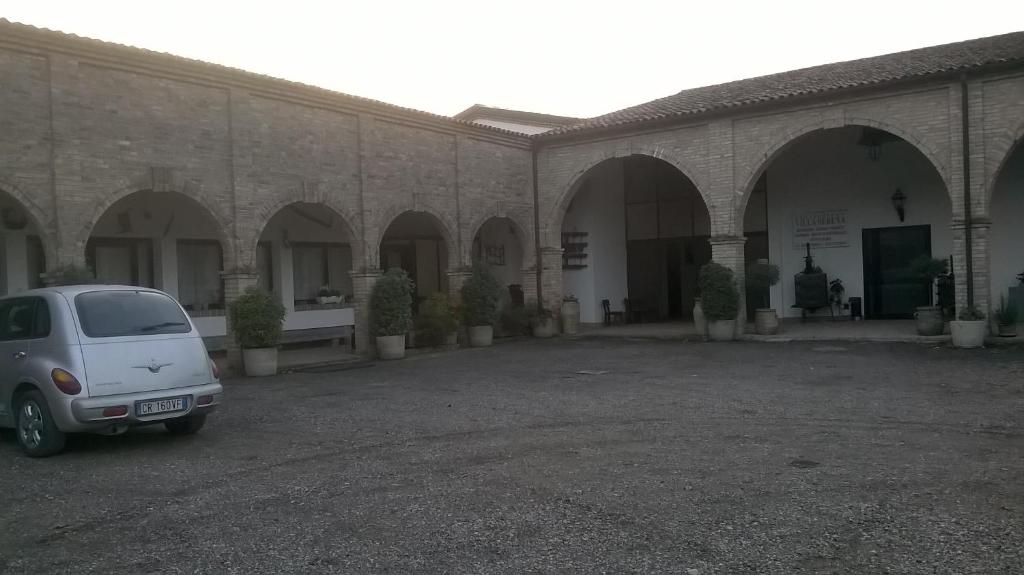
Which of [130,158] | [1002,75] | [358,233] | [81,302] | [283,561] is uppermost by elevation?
[1002,75]

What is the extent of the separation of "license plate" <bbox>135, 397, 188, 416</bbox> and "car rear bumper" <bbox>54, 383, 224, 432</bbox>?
0.02m

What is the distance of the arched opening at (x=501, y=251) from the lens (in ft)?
70.0

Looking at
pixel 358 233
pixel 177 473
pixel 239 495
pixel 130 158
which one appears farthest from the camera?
pixel 358 233

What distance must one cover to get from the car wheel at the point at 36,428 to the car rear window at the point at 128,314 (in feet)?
2.55

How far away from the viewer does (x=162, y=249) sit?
15266 mm

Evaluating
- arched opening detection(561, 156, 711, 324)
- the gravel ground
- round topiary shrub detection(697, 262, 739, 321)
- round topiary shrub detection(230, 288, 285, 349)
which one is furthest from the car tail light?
arched opening detection(561, 156, 711, 324)

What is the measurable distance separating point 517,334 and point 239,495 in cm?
1379

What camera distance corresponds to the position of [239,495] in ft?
18.7

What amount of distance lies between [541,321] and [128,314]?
1238 centimetres

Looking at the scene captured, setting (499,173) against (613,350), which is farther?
(499,173)

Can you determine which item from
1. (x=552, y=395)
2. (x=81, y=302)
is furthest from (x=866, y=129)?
(x=81, y=302)

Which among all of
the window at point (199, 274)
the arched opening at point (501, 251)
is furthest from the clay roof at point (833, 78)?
the window at point (199, 274)

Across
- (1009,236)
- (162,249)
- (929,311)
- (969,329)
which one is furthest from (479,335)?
(1009,236)

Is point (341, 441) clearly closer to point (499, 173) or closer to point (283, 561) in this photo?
point (283, 561)
